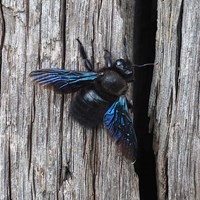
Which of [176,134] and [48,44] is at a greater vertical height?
[48,44]

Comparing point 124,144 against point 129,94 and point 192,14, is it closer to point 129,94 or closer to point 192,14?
point 129,94

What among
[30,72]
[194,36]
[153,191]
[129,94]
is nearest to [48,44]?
[30,72]

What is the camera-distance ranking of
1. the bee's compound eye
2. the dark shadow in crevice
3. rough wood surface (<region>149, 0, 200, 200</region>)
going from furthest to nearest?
the dark shadow in crevice → the bee's compound eye → rough wood surface (<region>149, 0, 200, 200</region>)

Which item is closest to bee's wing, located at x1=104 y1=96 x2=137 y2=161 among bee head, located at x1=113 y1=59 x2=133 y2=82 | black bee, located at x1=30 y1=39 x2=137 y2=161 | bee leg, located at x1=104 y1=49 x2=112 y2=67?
black bee, located at x1=30 y1=39 x2=137 y2=161

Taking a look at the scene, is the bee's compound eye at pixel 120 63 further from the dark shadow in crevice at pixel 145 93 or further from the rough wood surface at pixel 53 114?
the dark shadow in crevice at pixel 145 93

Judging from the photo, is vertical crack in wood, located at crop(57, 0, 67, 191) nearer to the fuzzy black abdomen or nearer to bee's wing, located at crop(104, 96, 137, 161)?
the fuzzy black abdomen
